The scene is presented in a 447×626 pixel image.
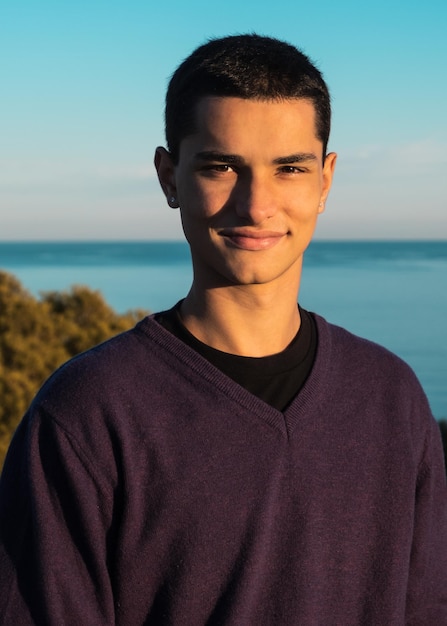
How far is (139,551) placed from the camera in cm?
192

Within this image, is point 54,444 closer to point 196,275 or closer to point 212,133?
point 196,275

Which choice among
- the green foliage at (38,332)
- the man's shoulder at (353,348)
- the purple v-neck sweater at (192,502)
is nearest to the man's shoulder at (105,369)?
the purple v-neck sweater at (192,502)

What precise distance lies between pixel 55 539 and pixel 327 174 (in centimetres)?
110

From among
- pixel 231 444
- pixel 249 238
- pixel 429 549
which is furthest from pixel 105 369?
pixel 429 549

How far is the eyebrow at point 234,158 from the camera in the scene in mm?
1994

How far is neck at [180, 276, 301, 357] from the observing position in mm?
Answer: 2146

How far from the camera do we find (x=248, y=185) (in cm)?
202

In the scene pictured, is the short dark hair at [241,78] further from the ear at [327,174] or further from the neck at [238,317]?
the neck at [238,317]

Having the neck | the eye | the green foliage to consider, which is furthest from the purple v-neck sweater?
the green foliage

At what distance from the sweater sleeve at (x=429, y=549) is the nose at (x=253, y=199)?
752mm

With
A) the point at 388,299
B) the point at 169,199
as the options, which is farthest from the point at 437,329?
the point at 169,199

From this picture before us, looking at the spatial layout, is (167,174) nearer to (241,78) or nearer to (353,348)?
(241,78)

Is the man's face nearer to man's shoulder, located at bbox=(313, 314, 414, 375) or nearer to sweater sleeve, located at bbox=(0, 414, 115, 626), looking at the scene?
man's shoulder, located at bbox=(313, 314, 414, 375)

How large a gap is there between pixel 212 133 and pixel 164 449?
0.71 m
